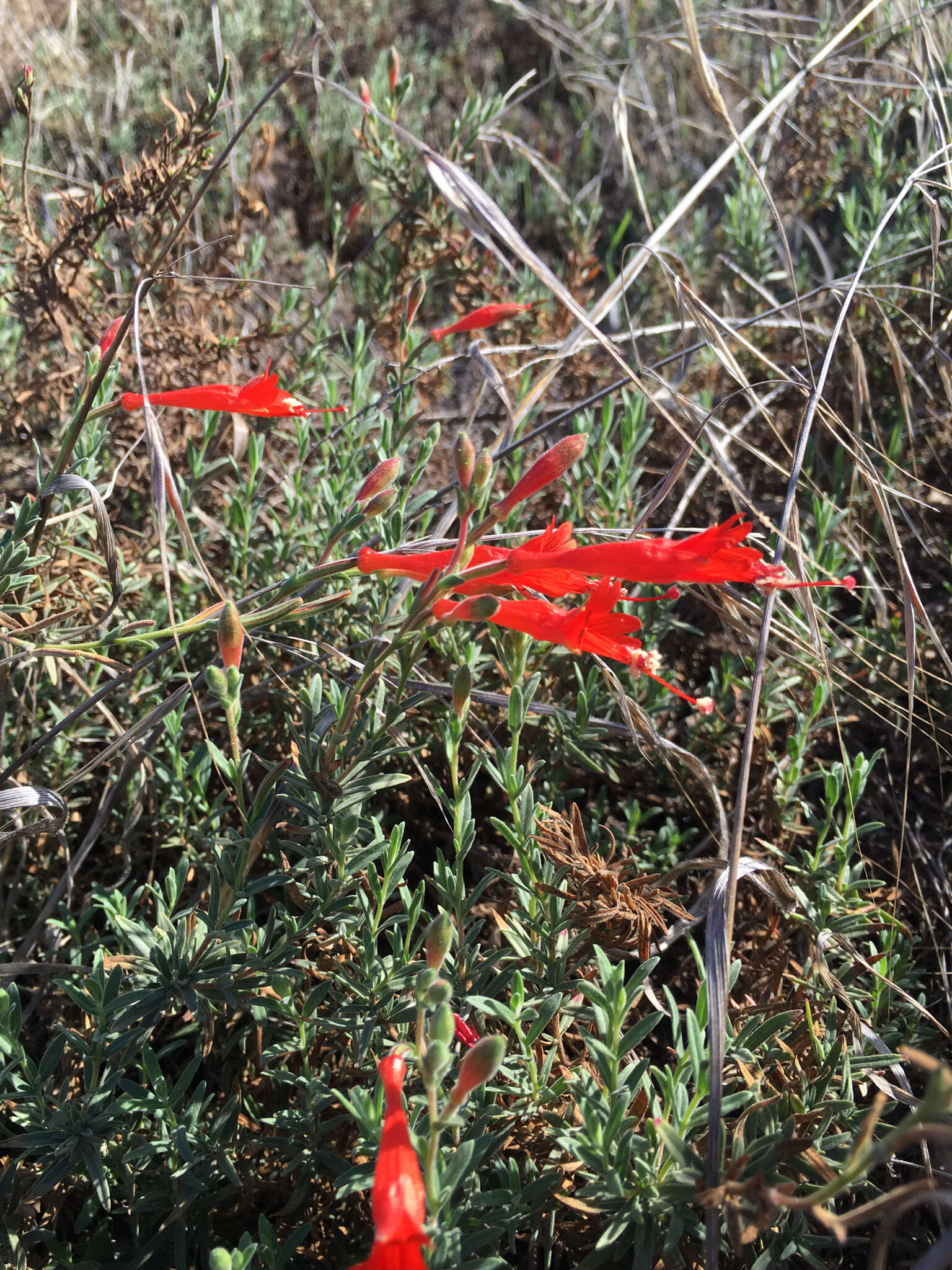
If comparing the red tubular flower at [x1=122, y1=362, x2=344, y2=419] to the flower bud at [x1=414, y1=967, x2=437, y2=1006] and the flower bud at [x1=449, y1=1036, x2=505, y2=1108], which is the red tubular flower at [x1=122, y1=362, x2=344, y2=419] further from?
the flower bud at [x1=449, y1=1036, x2=505, y2=1108]

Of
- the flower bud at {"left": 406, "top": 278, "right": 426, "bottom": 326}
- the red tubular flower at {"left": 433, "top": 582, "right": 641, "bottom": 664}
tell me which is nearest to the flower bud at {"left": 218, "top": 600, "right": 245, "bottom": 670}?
the red tubular flower at {"left": 433, "top": 582, "right": 641, "bottom": 664}

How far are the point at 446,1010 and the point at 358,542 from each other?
1.50 metres

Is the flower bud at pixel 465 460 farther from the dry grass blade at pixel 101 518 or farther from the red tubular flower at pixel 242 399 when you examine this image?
the dry grass blade at pixel 101 518

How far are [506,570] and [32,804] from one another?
89cm

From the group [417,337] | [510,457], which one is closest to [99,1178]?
[510,457]

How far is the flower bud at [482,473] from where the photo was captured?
1464 mm

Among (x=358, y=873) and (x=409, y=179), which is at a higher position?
(x=409, y=179)

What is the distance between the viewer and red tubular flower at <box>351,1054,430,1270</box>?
3.47 ft

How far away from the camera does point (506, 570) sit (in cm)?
151

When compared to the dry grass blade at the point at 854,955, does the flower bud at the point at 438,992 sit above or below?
above

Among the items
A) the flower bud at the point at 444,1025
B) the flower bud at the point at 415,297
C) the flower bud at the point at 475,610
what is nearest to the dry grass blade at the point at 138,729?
the flower bud at the point at 475,610

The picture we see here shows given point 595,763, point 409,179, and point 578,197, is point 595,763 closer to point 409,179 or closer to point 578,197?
point 409,179

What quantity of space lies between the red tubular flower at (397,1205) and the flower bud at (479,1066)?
8 cm

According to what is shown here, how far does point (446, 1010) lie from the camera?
46.5 inches
